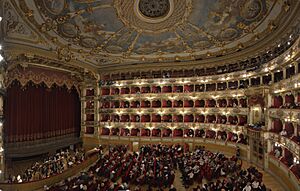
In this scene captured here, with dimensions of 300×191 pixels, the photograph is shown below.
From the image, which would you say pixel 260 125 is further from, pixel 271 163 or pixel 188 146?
pixel 188 146

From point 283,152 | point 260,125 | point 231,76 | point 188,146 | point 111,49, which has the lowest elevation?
Result: point 188,146

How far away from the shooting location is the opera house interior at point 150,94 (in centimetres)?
1257

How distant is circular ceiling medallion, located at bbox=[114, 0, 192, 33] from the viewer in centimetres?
1490

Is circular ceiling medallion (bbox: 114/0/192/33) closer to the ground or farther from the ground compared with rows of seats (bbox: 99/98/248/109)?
farther from the ground

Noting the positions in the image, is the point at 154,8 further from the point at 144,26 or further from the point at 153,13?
the point at 144,26

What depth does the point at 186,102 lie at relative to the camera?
939 inches

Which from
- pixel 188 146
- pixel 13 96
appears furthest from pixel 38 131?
pixel 188 146

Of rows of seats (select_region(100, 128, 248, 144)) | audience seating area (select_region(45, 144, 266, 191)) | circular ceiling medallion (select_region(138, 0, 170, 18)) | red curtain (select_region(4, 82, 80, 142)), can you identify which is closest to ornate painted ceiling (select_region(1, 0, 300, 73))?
circular ceiling medallion (select_region(138, 0, 170, 18))

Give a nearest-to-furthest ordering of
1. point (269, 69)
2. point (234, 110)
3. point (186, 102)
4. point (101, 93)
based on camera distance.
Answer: point (269, 69), point (234, 110), point (186, 102), point (101, 93)

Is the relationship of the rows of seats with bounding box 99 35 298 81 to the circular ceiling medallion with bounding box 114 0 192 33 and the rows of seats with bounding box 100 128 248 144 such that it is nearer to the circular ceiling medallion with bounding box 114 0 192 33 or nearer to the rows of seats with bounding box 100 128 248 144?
the rows of seats with bounding box 100 128 248 144

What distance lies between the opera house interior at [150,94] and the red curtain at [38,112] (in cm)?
10

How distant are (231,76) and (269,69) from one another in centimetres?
487

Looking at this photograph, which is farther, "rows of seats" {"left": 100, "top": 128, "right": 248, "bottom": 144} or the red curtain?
"rows of seats" {"left": 100, "top": 128, "right": 248, "bottom": 144}

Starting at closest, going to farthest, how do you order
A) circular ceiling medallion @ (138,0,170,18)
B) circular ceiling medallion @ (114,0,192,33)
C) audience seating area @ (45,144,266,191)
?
1. audience seating area @ (45,144,266,191)
2. circular ceiling medallion @ (114,0,192,33)
3. circular ceiling medallion @ (138,0,170,18)
